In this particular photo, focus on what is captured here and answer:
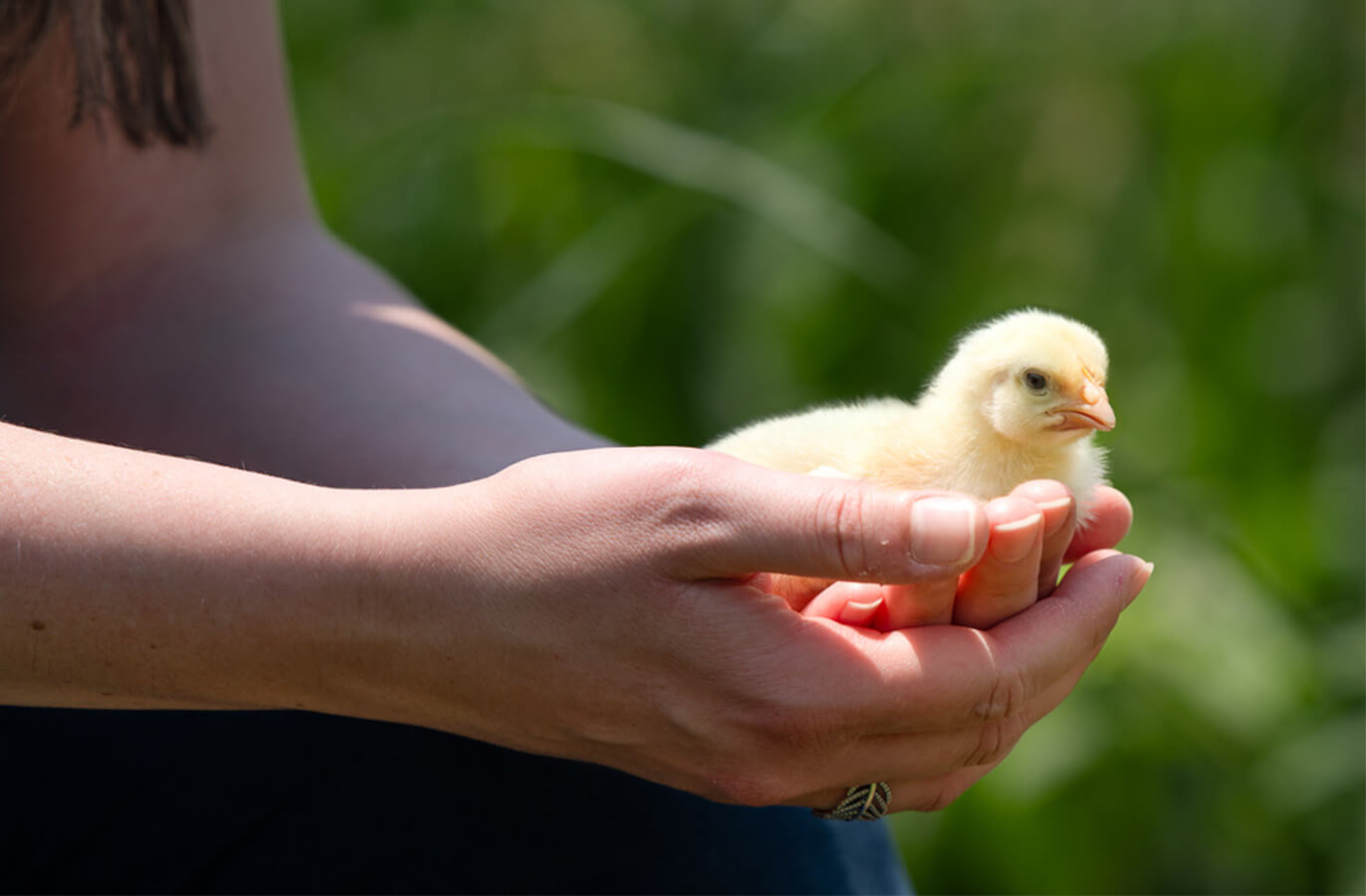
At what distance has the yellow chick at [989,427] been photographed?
0.95 metres

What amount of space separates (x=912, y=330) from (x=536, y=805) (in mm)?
1213

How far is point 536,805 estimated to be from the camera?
1149 millimetres

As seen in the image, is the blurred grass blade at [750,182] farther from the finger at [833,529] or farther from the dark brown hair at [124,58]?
the finger at [833,529]

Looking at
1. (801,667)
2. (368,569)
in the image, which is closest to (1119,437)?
(801,667)

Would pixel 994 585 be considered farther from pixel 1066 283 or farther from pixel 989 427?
pixel 1066 283

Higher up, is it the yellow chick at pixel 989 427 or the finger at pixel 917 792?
the yellow chick at pixel 989 427

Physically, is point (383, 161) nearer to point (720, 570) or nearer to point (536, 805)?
point (536, 805)

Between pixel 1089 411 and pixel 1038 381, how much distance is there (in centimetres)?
4

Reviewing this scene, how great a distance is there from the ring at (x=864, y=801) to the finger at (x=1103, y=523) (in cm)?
26

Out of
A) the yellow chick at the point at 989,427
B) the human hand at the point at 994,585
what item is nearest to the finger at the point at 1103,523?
the yellow chick at the point at 989,427

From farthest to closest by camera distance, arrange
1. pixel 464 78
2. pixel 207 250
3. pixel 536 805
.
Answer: pixel 464 78, pixel 207 250, pixel 536 805

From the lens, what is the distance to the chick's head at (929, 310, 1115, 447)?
94 cm

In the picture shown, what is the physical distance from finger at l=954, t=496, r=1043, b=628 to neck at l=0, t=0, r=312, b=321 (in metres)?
0.84

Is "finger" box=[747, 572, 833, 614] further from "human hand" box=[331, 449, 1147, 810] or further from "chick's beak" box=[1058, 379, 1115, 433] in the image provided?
"chick's beak" box=[1058, 379, 1115, 433]
